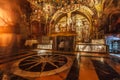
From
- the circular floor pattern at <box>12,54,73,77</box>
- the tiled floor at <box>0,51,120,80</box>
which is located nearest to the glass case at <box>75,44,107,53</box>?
the tiled floor at <box>0,51,120,80</box>

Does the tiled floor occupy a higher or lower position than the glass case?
lower

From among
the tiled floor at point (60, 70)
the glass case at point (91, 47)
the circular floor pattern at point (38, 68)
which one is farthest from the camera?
the glass case at point (91, 47)

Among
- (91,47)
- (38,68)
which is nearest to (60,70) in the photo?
(38,68)

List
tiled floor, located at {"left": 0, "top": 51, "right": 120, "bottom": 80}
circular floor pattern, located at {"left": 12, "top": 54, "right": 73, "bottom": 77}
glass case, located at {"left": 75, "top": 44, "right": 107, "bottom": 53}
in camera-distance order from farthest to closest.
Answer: glass case, located at {"left": 75, "top": 44, "right": 107, "bottom": 53} → circular floor pattern, located at {"left": 12, "top": 54, "right": 73, "bottom": 77} → tiled floor, located at {"left": 0, "top": 51, "right": 120, "bottom": 80}

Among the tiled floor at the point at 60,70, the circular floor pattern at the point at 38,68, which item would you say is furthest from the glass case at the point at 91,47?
the circular floor pattern at the point at 38,68

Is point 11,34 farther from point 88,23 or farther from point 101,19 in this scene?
point 101,19

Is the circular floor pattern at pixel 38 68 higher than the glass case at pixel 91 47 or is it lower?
lower

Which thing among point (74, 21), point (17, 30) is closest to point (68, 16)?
point (74, 21)

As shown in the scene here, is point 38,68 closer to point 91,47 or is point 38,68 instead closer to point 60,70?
point 60,70

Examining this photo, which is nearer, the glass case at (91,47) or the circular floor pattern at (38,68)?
the circular floor pattern at (38,68)

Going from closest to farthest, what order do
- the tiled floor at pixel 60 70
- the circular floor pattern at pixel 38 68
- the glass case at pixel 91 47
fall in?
the tiled floor at pixel 60 70
the circular floor pattern at pixel 38 68
the glass case at pixel 91 47

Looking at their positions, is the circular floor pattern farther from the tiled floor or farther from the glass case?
the glass case

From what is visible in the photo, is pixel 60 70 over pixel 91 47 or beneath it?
beneath

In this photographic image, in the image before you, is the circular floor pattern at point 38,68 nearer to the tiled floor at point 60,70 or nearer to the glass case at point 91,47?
the tiled floor at point 60,70
